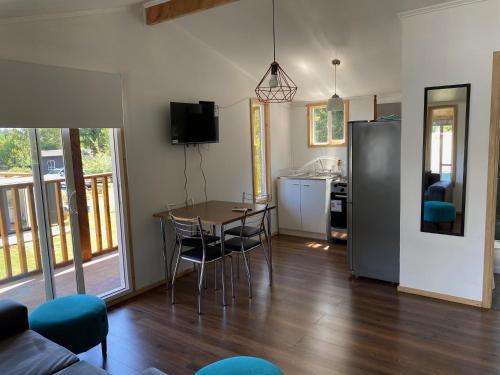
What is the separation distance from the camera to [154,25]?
3.94 meters

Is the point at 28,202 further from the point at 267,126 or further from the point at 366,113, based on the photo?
the point at 366,113

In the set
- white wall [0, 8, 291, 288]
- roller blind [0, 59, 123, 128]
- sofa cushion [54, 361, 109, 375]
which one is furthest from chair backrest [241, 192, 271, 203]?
sofa cushion [54, 361, 109, 375]

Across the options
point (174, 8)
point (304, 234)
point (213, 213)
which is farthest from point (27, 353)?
point (304, 234)

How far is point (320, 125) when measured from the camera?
613 cm

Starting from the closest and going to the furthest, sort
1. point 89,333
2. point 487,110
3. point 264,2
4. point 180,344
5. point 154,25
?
point 89,333, point 180,344, point 487,110, point 264,2, point 154,25

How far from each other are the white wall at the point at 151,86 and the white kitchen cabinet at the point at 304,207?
1012 mm

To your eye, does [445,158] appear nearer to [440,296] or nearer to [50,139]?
[440,296]

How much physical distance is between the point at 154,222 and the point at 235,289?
111 centimetres

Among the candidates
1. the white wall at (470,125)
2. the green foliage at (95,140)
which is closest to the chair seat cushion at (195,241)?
the green foliage at (95,140)

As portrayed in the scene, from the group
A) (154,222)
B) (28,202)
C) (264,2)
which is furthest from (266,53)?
(28,202)

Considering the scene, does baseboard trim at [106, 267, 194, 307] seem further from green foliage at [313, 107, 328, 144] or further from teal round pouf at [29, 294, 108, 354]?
green foliage at [313, 107, 328, 144]

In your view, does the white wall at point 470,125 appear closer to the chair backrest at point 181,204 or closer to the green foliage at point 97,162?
the chair backrest at point 181,204

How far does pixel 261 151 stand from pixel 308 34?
7.20 feet

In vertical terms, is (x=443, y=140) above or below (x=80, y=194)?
above
